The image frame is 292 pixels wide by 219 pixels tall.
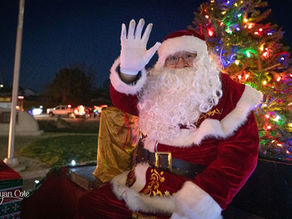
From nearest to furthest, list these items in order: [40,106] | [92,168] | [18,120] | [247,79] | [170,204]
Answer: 1. [170,204]
2. [247,79]
3. [92,168]
4. [18,120]
5. [40,106]

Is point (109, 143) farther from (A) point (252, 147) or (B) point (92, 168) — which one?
(A) point (252, 147)

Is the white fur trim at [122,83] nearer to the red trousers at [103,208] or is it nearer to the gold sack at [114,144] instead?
the red trousers at [103,208]

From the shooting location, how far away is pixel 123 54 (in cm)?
167

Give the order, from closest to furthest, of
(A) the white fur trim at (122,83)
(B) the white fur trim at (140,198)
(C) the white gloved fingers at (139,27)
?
(B) the white fur trim at (140,198), (C) the white gloved fingers at (139,27), (A) the white fur trim at (122,83)

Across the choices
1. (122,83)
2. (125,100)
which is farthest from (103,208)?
(122,83)

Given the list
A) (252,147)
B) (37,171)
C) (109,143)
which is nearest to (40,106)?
(37,171)

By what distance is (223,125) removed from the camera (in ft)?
5.22

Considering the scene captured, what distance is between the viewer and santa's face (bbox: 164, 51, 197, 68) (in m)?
1.89

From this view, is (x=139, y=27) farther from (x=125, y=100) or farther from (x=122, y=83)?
(x=125, y=100)

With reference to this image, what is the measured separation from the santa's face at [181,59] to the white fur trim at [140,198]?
36.5 inches

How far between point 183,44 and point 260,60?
2081 millimetres

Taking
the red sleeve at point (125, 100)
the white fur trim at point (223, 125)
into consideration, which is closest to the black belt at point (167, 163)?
the white fur trim at point (223, 125)

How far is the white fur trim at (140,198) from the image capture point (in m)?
1.52

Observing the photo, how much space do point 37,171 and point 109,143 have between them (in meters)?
2.62
